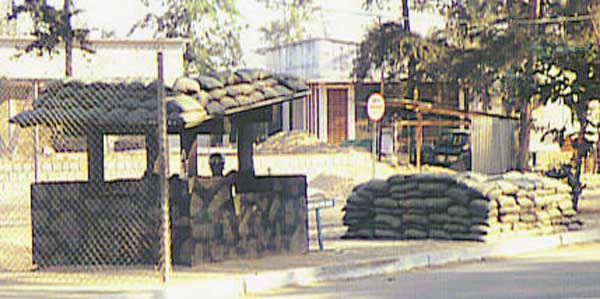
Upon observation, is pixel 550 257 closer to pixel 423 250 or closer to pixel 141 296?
pixel 423 250

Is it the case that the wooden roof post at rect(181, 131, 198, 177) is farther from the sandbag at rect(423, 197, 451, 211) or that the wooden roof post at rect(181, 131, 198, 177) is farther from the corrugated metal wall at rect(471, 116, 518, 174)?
the corrugated metal wall at rect(471, 116, 518, 174)

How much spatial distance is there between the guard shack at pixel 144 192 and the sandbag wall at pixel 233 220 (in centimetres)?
1

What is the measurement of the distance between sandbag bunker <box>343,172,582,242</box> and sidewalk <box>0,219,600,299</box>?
1.15ft

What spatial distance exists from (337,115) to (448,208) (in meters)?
33.2

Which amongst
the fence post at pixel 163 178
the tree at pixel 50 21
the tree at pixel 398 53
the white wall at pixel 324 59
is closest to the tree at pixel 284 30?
the white wall at pixel 324 59

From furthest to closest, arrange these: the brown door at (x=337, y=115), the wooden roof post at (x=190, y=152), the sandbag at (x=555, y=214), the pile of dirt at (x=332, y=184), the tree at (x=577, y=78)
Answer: the brown door at (x=337, y=115), the pile of dirt at (x=332, y=184), the tree at (x=577, y=78), the sandbag at (x=555, y=214), the wooden roof post at (x=190, y=152)

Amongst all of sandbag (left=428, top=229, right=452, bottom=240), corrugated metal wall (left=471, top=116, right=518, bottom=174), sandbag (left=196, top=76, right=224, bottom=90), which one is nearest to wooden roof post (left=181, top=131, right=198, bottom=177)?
sandbag (left=196, top=76, right=224, bottom=90)

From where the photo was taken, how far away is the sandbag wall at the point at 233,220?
12891 mm

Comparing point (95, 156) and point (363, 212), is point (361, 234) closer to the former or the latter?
point (363, 212)

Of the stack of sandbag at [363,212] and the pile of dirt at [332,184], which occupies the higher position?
the stack of sandbag at [363,212]

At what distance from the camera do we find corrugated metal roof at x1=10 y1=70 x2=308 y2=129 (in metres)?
12.5

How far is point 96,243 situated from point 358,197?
557 cm

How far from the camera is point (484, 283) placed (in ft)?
40.0

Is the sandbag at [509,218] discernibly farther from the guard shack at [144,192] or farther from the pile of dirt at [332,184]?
the pile of dirt at [332,184]
